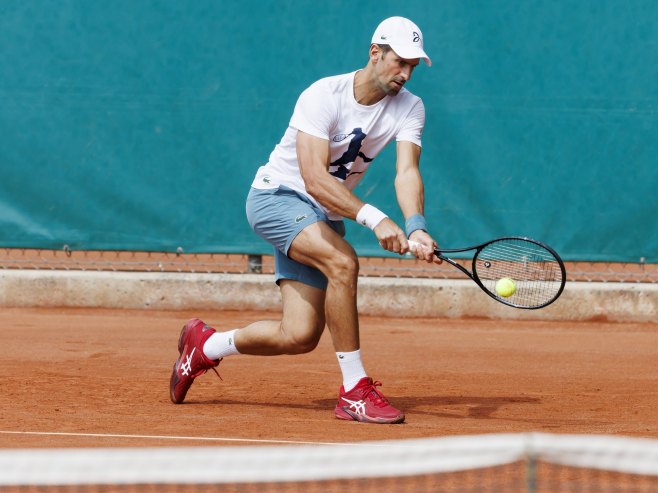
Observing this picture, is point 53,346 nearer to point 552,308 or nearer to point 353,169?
point 353,169

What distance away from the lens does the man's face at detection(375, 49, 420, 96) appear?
4484 millimetres

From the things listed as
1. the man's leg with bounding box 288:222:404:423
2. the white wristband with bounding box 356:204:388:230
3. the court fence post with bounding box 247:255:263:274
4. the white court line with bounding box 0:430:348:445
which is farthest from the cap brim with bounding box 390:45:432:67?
the court fence post with bounding box 247:255:263:274

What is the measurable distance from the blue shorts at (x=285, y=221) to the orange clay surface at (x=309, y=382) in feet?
1.74

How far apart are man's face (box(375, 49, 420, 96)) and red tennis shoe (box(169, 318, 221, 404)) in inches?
48.4

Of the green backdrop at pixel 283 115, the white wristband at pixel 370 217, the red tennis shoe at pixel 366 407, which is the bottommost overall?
the red tennis shoe at pixel 366 407

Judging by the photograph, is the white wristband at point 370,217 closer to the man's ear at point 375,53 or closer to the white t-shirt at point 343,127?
the white t-shirt at point 343,127

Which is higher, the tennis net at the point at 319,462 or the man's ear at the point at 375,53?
the man's ear at the point at 375,53

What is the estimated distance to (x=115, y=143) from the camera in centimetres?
728

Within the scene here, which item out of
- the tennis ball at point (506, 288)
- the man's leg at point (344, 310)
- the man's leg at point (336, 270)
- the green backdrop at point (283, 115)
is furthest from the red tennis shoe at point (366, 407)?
the green backdrop at point (283, 115)

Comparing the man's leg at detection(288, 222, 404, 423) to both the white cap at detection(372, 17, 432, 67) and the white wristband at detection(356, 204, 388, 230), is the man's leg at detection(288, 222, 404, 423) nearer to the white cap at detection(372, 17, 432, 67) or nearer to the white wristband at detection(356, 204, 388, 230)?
the white wristband at detection(356, 204, 388, 230)

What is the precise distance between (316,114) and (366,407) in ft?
3.55

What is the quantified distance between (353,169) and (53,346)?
229 centimetres

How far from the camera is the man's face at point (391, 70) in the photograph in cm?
448

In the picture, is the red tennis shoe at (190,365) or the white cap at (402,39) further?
the red tennis shoe at (190,365)
